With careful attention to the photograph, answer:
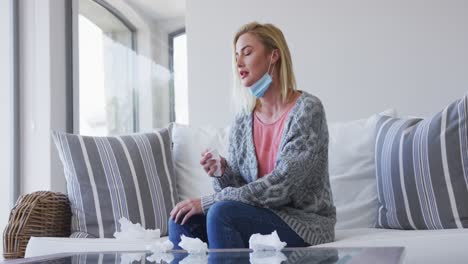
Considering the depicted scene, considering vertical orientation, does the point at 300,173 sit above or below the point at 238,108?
below

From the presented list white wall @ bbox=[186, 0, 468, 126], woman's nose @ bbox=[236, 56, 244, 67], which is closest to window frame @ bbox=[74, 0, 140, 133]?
white wall @ bbox=[186, 0, 468, 126]

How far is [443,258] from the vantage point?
177cm

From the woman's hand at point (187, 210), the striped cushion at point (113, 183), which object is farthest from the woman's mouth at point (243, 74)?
the striped cushion at point (113, 183)

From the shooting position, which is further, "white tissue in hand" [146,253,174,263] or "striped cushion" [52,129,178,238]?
"striped cushion" [52,129,178,238]

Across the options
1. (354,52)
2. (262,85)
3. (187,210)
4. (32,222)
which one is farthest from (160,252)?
(354,52)

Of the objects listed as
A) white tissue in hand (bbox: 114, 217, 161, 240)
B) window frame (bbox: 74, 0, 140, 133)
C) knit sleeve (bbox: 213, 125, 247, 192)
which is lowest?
white tissue in hand (bbox: 114, 217, 161, 240)

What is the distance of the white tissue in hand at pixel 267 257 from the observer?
126 cm

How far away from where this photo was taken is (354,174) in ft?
7.70

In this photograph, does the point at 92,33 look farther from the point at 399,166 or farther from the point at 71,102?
the point at 399,166

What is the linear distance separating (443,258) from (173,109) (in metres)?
2.17

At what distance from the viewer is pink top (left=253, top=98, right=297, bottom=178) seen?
6.47 feet

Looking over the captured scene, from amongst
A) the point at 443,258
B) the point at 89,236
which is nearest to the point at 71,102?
the point at 89,236

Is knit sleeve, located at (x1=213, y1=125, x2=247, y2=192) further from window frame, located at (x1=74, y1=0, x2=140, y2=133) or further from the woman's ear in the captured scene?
window frame, located at (x1=74, y1=0, x2=140, y2=133)

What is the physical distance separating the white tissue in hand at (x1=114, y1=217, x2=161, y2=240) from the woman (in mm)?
281
